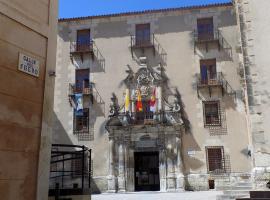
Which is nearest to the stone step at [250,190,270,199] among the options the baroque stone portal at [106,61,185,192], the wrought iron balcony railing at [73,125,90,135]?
the baroque stone portal at [106,61,185,192]

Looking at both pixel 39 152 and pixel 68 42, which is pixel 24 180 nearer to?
pixel 39 152

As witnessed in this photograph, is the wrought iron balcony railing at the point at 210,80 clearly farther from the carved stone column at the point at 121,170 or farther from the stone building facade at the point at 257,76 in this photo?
the stone building facade at the point at 257,76

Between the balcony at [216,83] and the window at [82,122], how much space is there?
21.4ft

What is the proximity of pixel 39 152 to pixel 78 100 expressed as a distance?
598 inches

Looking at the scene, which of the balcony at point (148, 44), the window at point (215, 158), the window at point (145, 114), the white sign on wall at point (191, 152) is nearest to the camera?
the window at point (215, 158)

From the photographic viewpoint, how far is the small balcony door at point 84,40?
2245 cm

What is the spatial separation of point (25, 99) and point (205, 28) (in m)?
16.9

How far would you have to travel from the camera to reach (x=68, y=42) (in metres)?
22.9

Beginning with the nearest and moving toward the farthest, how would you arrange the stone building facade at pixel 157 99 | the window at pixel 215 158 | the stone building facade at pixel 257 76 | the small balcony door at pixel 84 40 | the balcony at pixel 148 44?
the stone building facade at pixel 257 76
the window at pixel 215 158
the stone building facade at pixel 157 99
the balcony at pixel 148 44
the small balcony door at pixel 84 40

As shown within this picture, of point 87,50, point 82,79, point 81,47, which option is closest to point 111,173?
point 82,79

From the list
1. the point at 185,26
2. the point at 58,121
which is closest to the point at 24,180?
the point at 58,121

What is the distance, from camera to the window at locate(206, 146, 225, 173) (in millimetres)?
19516

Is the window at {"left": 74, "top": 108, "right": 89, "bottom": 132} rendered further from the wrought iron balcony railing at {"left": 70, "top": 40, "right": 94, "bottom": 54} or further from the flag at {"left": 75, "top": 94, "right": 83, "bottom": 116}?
the wrought iron balcony railing at {"left": 70, "top": 40, "right": 94, "bottom": 54}

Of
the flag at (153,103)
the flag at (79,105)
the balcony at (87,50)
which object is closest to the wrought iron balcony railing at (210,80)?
the flag at (153,103)
